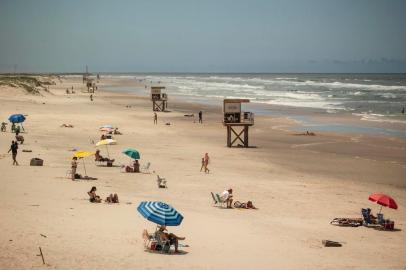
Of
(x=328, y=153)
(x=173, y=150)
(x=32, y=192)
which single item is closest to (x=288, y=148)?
(x=328, y=153)

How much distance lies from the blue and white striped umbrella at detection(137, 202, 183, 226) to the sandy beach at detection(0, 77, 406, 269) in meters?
0.76

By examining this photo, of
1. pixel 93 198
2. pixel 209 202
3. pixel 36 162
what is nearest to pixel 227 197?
pixel 209 202

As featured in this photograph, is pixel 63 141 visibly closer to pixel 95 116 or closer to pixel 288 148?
pixel 288 148

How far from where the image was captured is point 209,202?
17688mm

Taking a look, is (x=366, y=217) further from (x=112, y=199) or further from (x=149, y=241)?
(x=112, y=199)

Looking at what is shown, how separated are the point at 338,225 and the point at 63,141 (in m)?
19.1

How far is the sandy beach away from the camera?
11.7 metres

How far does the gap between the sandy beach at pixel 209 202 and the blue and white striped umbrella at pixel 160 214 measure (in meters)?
0.76

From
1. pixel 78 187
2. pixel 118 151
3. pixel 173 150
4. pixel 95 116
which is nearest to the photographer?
pixel 78 187

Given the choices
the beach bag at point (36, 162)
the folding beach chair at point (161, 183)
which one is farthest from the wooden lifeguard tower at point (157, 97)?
the folding beach chair at point (161, 183)

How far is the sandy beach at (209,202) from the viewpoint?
460 inches

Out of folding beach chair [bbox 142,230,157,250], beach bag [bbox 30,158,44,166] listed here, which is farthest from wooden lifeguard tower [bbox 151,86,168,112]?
folding beach chair [bbox 142,230,157,250]

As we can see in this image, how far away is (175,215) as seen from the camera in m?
12.0

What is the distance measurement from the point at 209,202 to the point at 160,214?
5.95 meters
